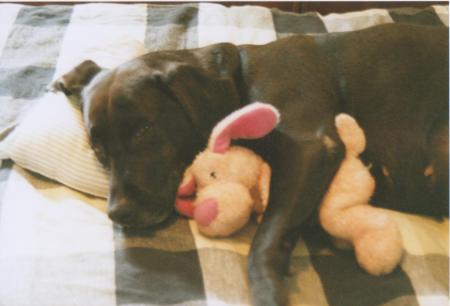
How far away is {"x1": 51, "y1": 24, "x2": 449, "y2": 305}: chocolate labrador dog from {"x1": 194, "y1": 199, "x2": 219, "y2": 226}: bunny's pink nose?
0.09 metres

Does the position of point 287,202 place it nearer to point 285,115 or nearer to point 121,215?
point 285,115

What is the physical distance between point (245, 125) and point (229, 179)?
128 millimetres

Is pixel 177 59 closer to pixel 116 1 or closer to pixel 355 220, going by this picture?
pixel 355 220

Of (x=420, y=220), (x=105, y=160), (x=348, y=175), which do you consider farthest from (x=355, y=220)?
(x=105, y=160)

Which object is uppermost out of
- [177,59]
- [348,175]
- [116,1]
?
[177,59]

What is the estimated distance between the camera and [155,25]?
204 cm

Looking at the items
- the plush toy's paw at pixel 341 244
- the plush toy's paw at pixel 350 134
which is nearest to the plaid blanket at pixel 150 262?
the plush toy's paw at pixel 341 244

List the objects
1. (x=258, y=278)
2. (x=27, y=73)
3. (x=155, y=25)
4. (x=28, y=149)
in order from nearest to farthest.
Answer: (x=258, y=278) < (x=28, y=149) < (x=27, y=73) < (x=155, y=25)

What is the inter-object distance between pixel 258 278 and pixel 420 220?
463mm

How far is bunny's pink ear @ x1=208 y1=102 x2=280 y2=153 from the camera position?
112 cm

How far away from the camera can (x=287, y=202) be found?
118cm

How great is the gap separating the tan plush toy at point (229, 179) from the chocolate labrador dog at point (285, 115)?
0.14 ft

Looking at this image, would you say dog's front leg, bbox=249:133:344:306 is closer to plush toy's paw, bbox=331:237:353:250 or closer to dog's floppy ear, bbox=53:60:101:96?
plush toy's paw, bbox=331:237:353:250

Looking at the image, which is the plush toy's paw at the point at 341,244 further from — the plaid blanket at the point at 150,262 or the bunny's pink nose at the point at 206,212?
the bunny's pink nose at the point at 206,212
